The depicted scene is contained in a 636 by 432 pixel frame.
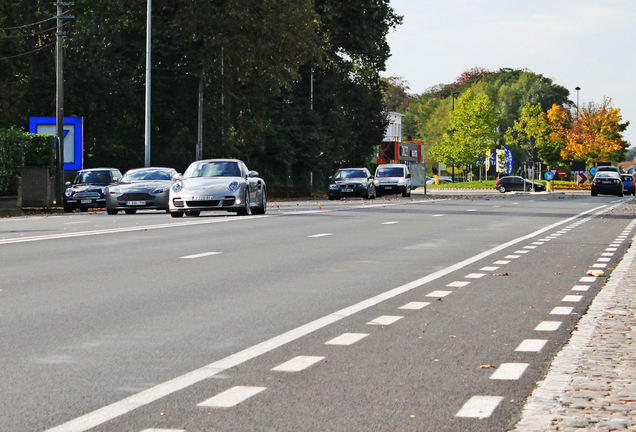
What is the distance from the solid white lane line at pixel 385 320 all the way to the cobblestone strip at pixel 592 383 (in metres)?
1.52

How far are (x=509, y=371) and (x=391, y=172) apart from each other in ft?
171

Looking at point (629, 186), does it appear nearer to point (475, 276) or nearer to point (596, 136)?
point (596, 136)

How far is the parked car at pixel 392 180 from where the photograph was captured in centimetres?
5791

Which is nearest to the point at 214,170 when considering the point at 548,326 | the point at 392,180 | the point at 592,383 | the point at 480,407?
the point at 548,326

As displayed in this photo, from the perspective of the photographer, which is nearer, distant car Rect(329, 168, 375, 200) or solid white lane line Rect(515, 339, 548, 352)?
solid white lane line Rect(515, 339, 548, 352)

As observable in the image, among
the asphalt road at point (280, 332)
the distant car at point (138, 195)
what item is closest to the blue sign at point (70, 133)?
the distant car at point (138, 195)

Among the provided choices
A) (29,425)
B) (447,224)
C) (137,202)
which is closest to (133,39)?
(137,202)

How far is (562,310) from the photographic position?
9945 mm

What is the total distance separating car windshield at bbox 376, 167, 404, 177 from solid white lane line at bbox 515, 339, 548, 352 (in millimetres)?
50474

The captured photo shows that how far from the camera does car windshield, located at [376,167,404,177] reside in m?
58.6

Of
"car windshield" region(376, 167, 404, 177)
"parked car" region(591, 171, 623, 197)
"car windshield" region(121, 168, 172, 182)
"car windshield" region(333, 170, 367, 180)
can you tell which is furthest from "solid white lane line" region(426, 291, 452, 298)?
"parked car" region(591, 171, 623, 197)

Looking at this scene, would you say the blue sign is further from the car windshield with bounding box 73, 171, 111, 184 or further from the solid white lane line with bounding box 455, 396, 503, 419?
the solid white lane line with bounding box 455, 396, 503, 419

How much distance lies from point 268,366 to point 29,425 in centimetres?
196

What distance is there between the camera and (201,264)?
46.8 feet
